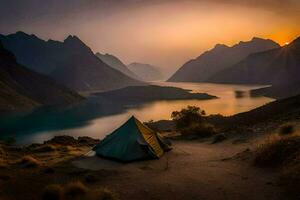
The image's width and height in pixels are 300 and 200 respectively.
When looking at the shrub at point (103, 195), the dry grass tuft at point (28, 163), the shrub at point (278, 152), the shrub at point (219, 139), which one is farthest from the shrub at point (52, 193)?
the shrub at point (219, 139)

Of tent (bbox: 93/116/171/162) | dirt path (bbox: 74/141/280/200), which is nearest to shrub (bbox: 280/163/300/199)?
dirt path (bbox: 74/141/280/200)

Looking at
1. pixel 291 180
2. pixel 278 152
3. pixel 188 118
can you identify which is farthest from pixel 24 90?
pixel 291 180

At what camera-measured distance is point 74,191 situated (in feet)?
47.9

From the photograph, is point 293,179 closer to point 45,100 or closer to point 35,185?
point 35,185

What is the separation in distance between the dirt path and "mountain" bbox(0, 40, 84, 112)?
120 m

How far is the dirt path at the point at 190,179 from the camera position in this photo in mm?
14023

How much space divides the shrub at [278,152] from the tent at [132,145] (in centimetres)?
739

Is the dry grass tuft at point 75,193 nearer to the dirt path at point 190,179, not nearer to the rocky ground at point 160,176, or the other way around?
the rocky ground at point 160,176

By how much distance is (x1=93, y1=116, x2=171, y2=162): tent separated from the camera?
22.2 m

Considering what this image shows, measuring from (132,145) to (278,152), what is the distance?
956 centimetres

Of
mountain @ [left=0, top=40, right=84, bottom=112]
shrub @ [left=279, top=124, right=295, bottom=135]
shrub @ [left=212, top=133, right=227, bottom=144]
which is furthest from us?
mountain @ [left=0, top=40, right=84, bottom=112]

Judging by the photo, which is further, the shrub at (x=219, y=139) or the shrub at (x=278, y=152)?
the shrub at (x=219, y=139)

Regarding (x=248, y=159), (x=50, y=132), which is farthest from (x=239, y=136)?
(x=50, y=132)

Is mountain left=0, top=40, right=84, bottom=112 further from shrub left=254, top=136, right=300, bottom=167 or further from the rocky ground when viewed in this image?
shrub left=254, top=136, right=300, bottom=167
